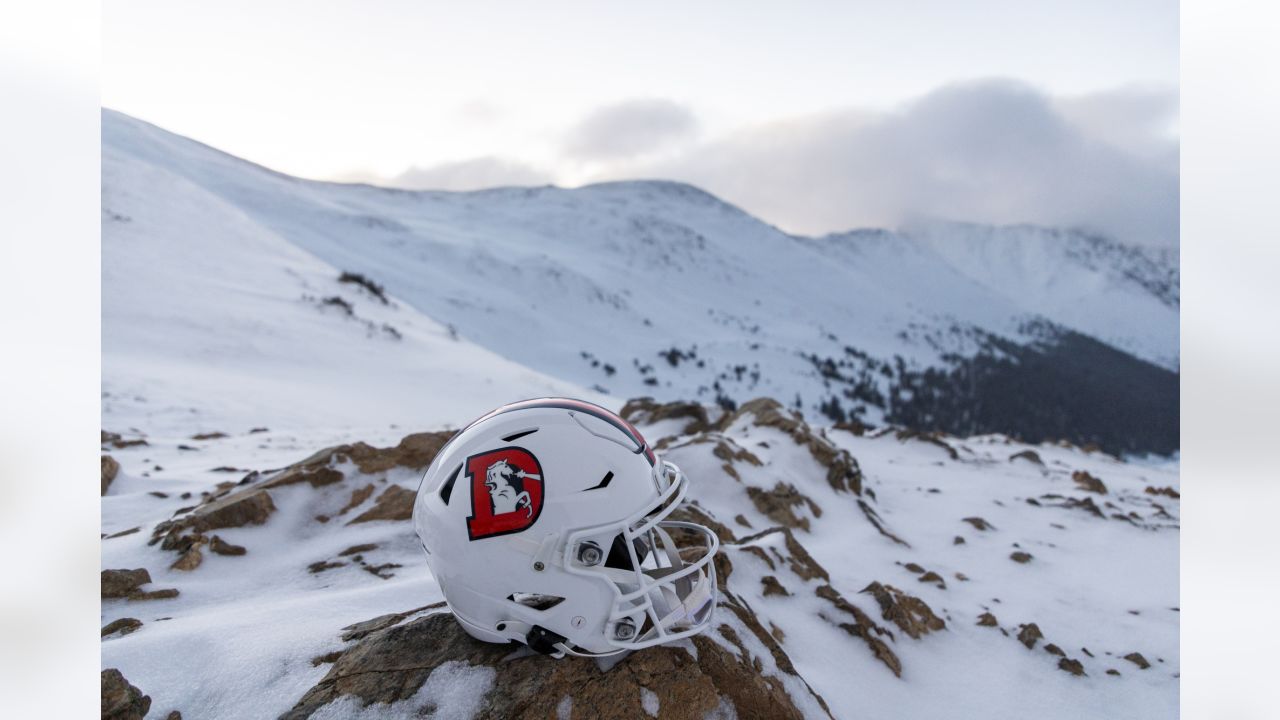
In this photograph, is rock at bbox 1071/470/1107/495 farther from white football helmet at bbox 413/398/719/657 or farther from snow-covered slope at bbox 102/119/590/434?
snow-covered slope at bbox 102/119/590/434

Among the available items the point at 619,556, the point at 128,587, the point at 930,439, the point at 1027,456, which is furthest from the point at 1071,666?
the point at 1027,456

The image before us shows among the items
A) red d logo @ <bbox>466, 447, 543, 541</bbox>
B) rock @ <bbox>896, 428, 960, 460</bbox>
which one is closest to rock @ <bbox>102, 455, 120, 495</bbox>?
red d logo @ <bbox>466, 447, 543, 541</bbox>

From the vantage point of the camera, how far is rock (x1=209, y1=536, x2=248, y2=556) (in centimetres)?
640

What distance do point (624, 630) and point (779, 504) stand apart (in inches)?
262

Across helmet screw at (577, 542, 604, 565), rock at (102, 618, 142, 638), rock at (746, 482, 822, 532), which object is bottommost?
rock at (746, 482, 822, 532)

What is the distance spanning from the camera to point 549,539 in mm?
3699

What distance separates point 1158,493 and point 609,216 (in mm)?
182432

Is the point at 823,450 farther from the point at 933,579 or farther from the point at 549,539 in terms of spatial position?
the point at 549,539

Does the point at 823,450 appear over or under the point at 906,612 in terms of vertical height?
over

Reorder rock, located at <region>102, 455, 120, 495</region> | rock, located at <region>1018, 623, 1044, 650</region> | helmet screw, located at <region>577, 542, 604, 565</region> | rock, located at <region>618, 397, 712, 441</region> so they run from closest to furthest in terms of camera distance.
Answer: helmet screw, located at <region>577, 542, 604, 565</region> → rock, located at <region>1018, 623, 1044, 650</region> → rock, located at <region>102, 455, 120, 495</region> → rock, located at <region>618, 397, 712, 441</region>

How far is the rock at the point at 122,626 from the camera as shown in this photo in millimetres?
4777

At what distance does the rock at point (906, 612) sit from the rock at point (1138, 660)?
1983mm

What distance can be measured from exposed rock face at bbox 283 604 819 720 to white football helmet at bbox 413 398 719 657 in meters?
0.12

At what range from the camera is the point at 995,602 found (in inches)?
341
